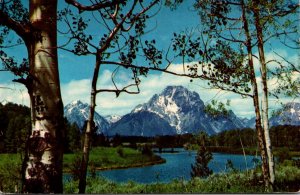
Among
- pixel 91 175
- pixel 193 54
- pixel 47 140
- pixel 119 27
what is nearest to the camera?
pixel 47 140

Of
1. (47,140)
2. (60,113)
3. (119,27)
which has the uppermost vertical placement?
(119,27)

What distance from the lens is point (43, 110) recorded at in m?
5.96

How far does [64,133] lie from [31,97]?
767 millimetres

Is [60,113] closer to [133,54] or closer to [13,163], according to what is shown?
[133,54]

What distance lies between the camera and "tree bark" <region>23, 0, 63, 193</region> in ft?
19.3

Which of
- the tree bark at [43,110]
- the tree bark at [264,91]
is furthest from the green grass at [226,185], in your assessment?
the tree bark at [43,110]

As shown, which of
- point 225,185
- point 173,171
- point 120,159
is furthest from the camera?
point 120,159

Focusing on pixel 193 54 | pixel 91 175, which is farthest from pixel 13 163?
pixel 193 54

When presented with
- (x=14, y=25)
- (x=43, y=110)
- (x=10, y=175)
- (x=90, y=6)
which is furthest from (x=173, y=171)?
(x=14, y=25)

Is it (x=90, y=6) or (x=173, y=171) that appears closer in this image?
(x=90, y=6)

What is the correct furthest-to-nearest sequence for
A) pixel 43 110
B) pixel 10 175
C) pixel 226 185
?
pixel 10 175, pixel 226 185, pixel 43 110

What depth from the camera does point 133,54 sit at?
8391 millimetres

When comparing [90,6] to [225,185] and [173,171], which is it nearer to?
[225,185]

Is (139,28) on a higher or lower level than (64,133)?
higher
